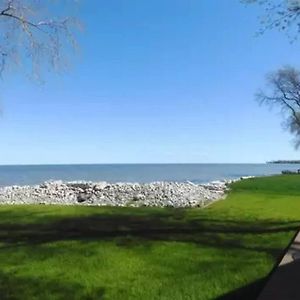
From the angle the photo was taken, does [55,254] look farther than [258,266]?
Yes

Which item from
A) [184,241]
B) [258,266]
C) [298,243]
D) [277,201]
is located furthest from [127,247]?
[277,201]

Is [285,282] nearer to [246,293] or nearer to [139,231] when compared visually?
[246,293]

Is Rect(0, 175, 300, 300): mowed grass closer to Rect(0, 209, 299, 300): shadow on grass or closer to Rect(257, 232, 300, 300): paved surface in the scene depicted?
Rect(0, 209, 299, 300): shadow on grass

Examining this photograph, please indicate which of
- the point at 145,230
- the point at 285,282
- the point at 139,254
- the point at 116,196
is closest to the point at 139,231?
the point at 145,230

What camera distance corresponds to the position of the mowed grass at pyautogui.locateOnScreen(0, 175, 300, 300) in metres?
5.99

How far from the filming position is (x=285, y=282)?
17.8 feet

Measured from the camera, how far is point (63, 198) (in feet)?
80.0

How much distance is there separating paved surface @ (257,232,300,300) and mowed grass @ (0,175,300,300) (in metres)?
0.31

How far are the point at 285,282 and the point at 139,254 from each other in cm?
316

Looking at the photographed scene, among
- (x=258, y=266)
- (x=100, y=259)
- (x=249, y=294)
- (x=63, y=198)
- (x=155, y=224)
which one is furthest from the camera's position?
(x=63, y=198)

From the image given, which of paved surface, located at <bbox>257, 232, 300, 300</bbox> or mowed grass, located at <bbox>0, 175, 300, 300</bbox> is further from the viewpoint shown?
mowed grass, located at <bbox>0, 175, 300, 300</bbox>

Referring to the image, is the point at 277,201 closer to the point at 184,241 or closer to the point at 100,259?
the point at 184,241

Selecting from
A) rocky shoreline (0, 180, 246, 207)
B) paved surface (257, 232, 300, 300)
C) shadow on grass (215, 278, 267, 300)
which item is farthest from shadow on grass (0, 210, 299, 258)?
rocky shoreline (0, 180, 246, 207)

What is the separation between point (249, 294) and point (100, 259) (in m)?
2.91
